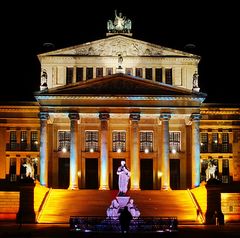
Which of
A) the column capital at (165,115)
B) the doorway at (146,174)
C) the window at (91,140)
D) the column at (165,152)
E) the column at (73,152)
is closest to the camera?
the column at (73,152)

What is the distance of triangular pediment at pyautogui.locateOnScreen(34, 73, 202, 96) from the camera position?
2475 inches

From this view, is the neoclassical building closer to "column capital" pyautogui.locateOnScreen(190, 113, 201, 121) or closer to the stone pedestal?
"column capital" pyautogui.locateOnScreen(190, 113, 201, 121)

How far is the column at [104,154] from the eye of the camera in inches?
2468

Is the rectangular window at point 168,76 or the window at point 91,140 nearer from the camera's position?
the rectangular window at point 168,76

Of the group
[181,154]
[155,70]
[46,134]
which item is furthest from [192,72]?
[46,134]

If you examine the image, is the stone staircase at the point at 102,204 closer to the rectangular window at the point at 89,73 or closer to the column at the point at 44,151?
the column at the point at 44,151

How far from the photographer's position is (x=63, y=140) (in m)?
69.8

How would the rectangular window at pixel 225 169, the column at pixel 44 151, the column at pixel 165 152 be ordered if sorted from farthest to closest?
the rectangular window at pixel 225 169, the column at pixel 165 152, the column at pixel 44 151

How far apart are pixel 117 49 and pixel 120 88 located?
6.12 meters

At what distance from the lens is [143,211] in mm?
52750

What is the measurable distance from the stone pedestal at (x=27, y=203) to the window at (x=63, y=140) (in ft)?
58.3

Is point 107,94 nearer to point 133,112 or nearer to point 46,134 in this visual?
point 133,112

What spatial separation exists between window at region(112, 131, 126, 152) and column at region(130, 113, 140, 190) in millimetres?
5916

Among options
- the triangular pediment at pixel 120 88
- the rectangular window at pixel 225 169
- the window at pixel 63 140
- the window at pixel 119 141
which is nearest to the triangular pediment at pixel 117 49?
the triangular pediment at pixel 120 88
